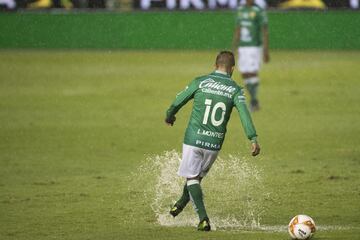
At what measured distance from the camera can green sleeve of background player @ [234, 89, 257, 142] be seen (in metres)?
11.4

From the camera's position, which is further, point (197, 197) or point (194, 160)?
point (194, 160)

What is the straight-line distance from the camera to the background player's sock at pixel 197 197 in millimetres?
11406

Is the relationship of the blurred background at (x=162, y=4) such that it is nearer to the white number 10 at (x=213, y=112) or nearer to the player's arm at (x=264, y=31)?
the player's arm at (x=264, y=31)

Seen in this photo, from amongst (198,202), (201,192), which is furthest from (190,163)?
(198,202)

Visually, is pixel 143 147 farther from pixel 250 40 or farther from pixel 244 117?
pixel 244 117

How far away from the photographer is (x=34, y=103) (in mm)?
25750

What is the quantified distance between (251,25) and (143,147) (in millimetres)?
6280

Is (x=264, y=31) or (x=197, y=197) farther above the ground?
(x=197, y=197)

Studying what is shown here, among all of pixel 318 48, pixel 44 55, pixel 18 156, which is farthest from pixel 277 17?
pixel 18 156

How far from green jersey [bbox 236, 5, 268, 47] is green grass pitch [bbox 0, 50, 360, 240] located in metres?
1.71

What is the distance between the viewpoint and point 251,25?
24391 millimetres

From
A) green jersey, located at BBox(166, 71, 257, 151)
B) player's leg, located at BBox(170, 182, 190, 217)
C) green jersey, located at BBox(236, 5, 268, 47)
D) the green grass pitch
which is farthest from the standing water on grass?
green jersey, located at BBox(236, 5, 268, 47)

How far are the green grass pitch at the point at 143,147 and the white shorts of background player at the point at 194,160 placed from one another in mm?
661

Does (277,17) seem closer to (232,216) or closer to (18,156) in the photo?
(18,156)
